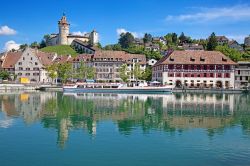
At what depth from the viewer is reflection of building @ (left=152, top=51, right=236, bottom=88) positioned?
91125 mm

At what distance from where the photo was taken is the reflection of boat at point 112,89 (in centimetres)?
7906

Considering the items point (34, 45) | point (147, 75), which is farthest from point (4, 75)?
point (34, 45)

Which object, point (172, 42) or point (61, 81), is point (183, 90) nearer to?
point (61, 81)

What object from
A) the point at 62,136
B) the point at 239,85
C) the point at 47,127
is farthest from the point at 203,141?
the point at 239,85

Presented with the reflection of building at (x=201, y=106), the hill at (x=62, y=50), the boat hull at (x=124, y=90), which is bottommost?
the reflection of building at (x=201, y=106)

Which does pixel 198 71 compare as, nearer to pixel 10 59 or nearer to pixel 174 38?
pixel 10 59

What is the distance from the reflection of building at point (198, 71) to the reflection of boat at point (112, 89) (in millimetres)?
13774

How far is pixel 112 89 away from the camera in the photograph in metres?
81.4

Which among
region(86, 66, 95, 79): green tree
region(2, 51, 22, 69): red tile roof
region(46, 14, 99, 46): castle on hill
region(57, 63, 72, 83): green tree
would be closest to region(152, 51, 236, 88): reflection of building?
region(86, 66, 95, 79): green tree

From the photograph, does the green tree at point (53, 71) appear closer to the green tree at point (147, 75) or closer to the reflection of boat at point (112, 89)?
the reflection of boat at point (112, 89)

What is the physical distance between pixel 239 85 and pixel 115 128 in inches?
3019

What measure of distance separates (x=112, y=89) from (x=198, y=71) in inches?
937

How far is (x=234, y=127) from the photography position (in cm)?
2931

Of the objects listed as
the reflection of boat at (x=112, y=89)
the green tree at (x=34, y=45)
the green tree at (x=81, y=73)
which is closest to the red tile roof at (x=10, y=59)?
the green tree at (x=81, y=73)
